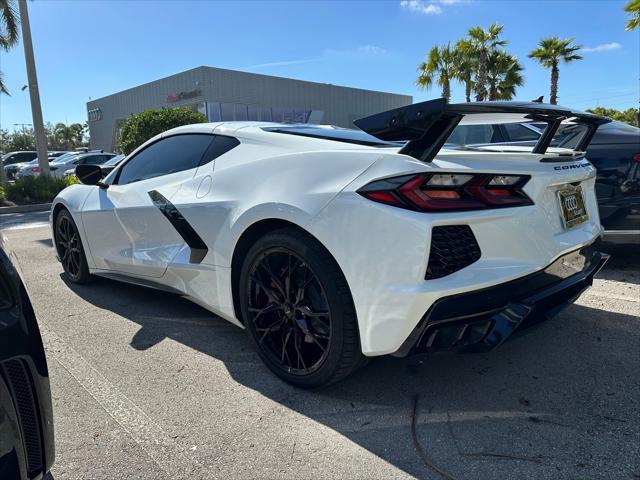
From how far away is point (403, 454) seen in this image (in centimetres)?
195

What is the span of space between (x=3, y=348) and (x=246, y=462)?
1.05 meters

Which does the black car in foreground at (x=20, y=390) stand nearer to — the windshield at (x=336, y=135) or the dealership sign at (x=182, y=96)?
the windshield at (x=336, y=135)

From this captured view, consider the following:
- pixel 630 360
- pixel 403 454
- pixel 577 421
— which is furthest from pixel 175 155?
pixel 630 360

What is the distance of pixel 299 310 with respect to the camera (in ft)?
7.76

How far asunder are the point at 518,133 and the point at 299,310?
410cm

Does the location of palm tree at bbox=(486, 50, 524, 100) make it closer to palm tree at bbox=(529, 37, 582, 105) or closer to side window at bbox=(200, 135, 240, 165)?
palm tree at bbox=(529, 37, 582, 105)

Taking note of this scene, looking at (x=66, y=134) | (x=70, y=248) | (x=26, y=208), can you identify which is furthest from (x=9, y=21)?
(x=66, y=134)

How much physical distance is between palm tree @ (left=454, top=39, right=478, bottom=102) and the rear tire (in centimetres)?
2350

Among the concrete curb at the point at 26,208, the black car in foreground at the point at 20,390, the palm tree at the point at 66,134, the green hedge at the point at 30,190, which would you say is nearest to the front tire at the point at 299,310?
the black car in foreground at the point at 20,390

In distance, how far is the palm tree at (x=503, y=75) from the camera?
80.3 ft

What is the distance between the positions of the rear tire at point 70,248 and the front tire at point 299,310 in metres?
2.31

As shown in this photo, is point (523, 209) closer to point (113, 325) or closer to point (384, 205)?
point (384, 205)

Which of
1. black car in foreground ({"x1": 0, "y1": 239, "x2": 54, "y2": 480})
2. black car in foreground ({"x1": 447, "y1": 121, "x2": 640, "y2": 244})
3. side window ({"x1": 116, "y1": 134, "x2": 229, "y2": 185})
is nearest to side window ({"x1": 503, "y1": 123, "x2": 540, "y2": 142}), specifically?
black car in foreground ({"x1": 447, "y1": 121, "x2": 640, "y2": 244})

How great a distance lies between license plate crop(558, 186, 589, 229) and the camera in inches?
91.2
